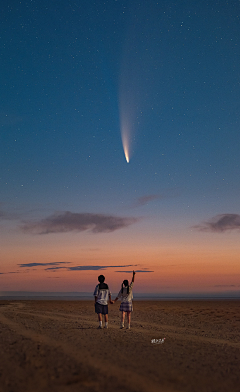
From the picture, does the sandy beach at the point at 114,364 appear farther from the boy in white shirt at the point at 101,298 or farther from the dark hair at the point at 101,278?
the dark hair at the point at 101,278

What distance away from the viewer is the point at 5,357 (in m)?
8.21

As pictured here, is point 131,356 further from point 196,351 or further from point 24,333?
point 24,333

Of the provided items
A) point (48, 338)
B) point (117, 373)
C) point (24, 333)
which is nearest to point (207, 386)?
point (117, 373)

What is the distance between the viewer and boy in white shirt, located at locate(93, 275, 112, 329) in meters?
14.6

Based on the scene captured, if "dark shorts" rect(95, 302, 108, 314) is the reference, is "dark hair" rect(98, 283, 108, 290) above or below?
above

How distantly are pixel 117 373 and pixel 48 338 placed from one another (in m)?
4.82

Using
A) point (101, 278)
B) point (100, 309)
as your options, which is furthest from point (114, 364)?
point (101, 278)

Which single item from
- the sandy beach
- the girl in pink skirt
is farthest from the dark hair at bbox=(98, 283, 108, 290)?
the sandy beach

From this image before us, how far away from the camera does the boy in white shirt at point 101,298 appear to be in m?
14.6

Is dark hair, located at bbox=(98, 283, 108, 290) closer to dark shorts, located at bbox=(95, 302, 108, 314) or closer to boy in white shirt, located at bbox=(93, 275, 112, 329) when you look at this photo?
boy in white shirt, located at bbox=(93, 275, 112, 329)

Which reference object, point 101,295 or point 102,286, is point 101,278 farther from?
point 101,295

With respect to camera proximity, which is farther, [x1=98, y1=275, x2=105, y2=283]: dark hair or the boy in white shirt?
[x1=98, y1=275, x2=105, y2=283]: dark hair

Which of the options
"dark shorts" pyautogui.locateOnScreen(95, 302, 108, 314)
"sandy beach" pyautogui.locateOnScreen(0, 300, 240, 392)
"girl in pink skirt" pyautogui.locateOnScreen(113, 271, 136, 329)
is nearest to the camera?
"sandy beach" pyautogui.locateOnScreen(0, 300, 240, 392)

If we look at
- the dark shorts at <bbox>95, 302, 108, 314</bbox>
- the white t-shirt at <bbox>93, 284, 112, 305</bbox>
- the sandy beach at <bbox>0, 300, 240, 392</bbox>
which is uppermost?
the white t-shirt at <bbox>93, 284, 112, 305</bbox>
